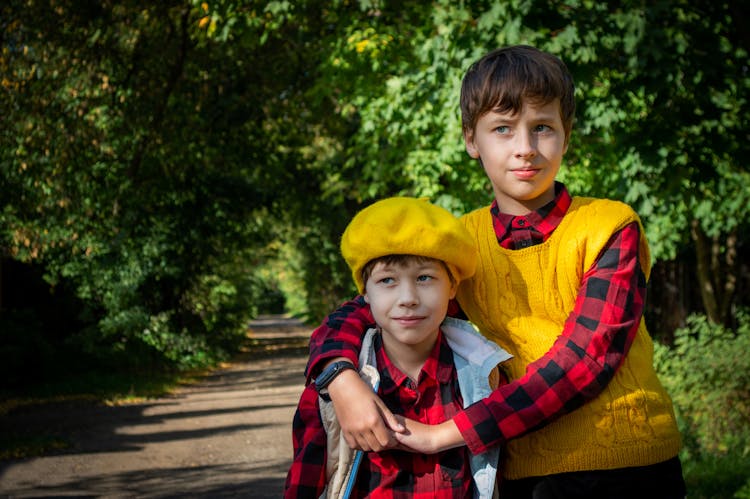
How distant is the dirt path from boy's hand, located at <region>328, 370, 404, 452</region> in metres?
4.88

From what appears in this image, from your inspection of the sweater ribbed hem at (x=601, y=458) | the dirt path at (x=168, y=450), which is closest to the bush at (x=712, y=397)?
the dirt path at (x=168, y=450)

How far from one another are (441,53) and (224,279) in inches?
561

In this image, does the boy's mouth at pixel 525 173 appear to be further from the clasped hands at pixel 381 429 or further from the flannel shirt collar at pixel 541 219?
the clasped hands at pixel 381 429

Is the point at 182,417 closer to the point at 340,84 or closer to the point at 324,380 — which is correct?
the point at 340,84

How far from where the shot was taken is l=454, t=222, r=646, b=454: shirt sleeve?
171cm

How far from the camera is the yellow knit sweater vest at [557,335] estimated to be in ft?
5.71

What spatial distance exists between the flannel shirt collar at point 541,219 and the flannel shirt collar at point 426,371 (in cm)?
32

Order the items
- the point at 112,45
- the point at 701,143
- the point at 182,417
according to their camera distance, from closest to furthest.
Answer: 1. the point at 701,143
2. the point at 182,417
3. the point at 112,45

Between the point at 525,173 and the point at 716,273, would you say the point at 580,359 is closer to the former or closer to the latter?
the point at 525,173

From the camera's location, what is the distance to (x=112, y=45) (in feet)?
40.8

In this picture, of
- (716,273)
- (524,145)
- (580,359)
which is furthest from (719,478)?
(716,273)

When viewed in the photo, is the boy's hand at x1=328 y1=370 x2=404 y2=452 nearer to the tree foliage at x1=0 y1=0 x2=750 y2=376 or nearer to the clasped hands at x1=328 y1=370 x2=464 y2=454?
the clasped hands at x1=328 y1=370 x2=464 y2=454

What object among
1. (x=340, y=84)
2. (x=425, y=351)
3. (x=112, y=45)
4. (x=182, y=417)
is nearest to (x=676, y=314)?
(x=340, y=84)

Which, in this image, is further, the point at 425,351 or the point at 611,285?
the point at 425,351
